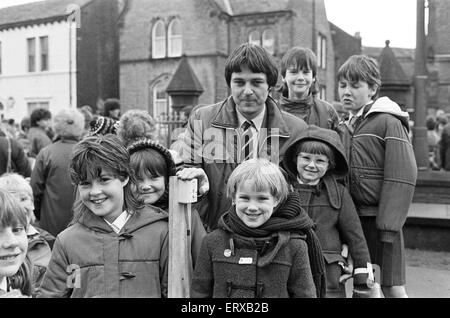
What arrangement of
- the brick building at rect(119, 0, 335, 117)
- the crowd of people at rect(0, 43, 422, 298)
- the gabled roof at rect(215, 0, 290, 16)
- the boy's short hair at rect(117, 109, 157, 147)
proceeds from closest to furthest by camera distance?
the crowd of people at rect(0, 43, 422, 298)
the boy's short hair at rect(117, 109, 157, 147)
the gabled roof at rect(215, 0, 290, 16)
the brick building at rect(119, 0, 335, 117)

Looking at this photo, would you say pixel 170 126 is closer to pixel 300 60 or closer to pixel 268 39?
pixel 300 60

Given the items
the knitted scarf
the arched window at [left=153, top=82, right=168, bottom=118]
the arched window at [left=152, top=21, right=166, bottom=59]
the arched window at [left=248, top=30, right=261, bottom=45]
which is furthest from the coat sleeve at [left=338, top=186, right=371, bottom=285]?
the arched window at [left=152, top=21, right=166, bottom=59]

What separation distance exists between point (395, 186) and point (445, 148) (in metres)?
6.83

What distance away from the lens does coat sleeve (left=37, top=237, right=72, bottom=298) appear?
213cm

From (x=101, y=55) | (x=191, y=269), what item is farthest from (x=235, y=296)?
(x=101, y=55)

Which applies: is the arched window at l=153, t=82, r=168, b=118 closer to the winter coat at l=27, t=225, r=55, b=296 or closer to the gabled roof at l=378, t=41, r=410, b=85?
the gabled roof at l=378, t=41, r=410, b=85

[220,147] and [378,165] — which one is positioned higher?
[220,147]

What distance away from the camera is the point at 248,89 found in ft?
8.86

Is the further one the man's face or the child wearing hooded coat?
the child wearing hooded coat

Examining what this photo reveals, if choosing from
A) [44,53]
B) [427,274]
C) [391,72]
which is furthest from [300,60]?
[44,53]

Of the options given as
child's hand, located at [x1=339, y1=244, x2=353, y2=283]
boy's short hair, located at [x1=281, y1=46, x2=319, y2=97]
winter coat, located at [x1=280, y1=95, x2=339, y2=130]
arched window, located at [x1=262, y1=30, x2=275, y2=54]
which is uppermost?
arched window, located at [x1=262, y1=30, x2=275, y2=54]

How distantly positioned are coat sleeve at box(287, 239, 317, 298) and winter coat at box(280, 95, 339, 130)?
4.93 feet

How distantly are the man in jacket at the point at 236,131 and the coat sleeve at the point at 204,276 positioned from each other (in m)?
0.54
